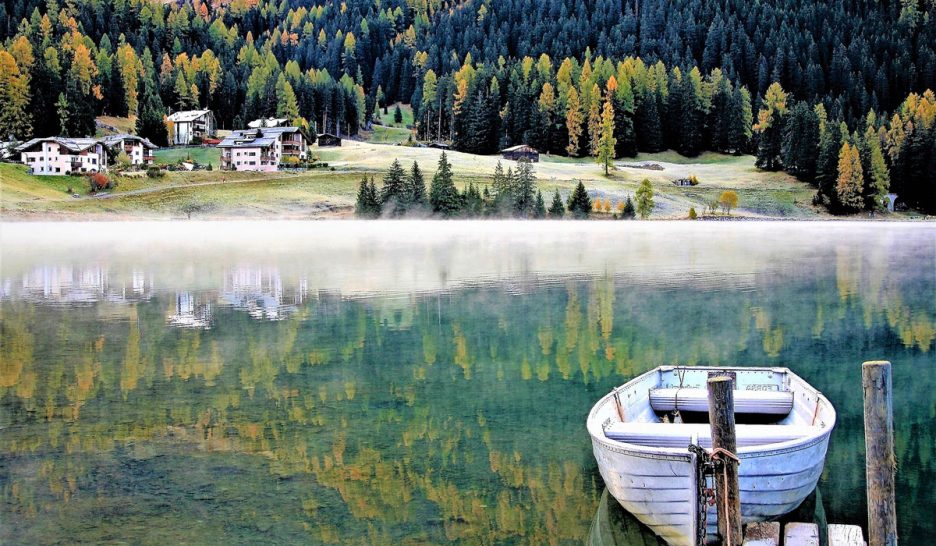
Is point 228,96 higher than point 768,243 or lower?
higher

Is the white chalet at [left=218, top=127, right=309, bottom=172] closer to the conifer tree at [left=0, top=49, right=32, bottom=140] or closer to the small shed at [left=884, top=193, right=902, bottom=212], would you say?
the conifer tree at [left=0, top=49, right=32, bottom=140]

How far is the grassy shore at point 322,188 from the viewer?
11950 centimetres

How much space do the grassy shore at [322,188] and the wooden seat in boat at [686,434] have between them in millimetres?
108837

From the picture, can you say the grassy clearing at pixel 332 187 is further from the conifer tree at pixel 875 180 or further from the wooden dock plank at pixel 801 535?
the wooden dock plank at pixel 801 535

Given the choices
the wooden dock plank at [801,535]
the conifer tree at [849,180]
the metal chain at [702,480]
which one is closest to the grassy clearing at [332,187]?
the conifer tree at [849,180]

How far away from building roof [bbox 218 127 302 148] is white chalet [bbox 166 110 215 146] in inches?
708

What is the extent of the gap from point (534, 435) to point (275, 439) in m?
5.58

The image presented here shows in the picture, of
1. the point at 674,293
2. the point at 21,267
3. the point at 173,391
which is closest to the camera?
the point at 173,391

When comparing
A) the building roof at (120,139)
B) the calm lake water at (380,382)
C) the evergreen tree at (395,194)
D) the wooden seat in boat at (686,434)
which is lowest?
the evergreen tree at (395,194)

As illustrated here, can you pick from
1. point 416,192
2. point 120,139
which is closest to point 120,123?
point 120,139

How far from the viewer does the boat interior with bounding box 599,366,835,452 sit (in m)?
16.0

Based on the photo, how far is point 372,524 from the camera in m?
15.9

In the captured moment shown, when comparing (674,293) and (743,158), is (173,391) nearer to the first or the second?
(674,293)

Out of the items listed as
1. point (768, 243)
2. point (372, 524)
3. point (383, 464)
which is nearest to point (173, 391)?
point (383, 464)
